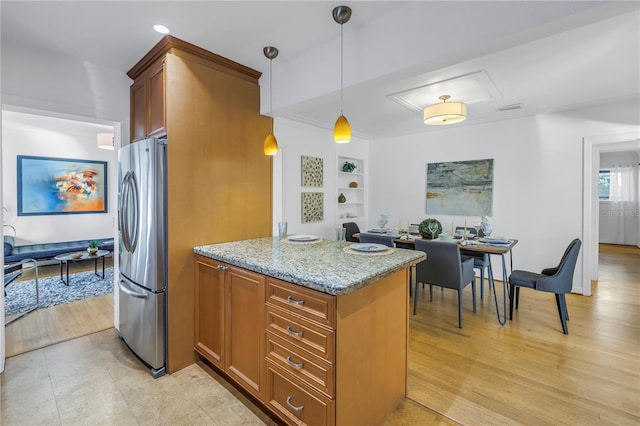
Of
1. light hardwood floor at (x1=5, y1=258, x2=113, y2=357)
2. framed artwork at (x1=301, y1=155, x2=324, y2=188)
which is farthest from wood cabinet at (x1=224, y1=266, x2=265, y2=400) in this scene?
framed artwork at (x1=301, y1=155, x2=324, y2=188)

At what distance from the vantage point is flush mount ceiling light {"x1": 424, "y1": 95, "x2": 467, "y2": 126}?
3135 millimetres

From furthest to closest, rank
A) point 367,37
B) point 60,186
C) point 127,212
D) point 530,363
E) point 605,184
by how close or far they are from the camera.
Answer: point 605,184 < point 60,186 < point 127,212 < point 530,363 < point 367,37

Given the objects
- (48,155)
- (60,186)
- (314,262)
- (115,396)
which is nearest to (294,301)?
(314,262)

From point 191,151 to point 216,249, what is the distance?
80 cm

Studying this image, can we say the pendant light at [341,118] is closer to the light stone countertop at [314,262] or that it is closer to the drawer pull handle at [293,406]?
the light stone countertop at [314,262]

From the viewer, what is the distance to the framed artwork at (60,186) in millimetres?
5152

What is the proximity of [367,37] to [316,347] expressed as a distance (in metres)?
2.00

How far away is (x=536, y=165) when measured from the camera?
4.15 metres

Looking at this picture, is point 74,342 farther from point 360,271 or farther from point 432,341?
point 432,341

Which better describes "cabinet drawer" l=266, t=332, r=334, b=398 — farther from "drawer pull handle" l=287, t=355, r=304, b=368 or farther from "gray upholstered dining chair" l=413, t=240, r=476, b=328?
"gray upholstered dining chair" l=413, t=240, r=476, b=328

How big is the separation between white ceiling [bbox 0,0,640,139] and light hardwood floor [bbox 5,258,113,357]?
2540 millimetres

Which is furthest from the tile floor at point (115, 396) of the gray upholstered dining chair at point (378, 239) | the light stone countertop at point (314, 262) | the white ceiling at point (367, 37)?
the white ceiling at point (367, 37)

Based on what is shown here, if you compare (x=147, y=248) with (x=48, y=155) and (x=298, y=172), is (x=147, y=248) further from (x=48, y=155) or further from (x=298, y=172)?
(x=48, y=155)

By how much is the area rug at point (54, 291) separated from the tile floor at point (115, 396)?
4.89 ft
